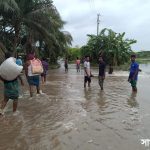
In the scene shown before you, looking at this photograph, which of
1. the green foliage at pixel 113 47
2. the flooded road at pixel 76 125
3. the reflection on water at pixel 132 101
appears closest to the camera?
the flooded road at pixel 76 125

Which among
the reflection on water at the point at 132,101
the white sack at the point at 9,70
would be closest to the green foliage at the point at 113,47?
the reflection on water at the point at 132,101

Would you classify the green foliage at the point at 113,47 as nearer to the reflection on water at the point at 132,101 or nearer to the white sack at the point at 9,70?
the reflection on water at the point at 132,101

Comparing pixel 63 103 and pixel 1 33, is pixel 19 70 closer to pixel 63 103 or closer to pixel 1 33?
pixel 63 103

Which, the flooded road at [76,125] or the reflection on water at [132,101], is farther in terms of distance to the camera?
the reflection on water at [132,101]

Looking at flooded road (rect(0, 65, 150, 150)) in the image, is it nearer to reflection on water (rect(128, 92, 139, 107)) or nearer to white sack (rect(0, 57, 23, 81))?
reflection on water (rect(128, 92, 139, 107))

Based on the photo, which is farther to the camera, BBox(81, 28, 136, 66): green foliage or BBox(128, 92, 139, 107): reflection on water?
BBox(81, 28, 136, 66): green foliage

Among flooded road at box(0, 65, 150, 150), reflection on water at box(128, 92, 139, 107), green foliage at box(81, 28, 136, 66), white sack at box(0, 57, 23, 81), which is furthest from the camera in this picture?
green foliage at box(81, 28, 136, 66)

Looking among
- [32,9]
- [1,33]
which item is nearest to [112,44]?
[1,33]

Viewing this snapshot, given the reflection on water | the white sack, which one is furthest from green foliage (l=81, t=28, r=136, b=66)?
the white sack

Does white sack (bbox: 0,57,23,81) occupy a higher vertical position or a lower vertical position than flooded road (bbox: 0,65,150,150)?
higher

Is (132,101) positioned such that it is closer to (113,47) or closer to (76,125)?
(76,125)

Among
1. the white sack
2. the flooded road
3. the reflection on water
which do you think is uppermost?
the white sack

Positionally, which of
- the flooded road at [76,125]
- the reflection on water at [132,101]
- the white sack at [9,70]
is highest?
the white sack at [9,70]

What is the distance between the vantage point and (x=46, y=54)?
47.2 metres
